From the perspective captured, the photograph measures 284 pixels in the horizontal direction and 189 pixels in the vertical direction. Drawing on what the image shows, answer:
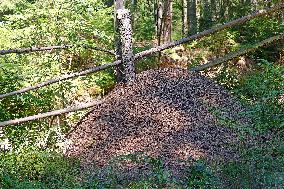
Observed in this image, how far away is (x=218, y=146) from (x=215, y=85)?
4.83ft

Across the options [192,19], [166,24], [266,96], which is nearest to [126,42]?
[266,96]

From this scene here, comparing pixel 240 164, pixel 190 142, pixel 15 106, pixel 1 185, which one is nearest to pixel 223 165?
pixel 240 164

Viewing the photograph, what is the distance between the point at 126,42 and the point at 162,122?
156 cm

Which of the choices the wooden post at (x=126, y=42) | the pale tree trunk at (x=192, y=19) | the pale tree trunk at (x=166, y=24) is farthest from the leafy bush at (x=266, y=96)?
the pale tree trunk at (x=192, y=19)

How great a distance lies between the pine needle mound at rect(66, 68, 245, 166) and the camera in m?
5.57

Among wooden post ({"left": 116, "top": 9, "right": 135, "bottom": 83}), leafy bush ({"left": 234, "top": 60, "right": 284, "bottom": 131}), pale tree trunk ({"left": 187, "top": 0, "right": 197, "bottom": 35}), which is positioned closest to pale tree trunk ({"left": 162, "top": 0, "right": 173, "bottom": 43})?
pale tree trunk ({"left": 187, "top": 0, "right": 197, "bottom": 35})

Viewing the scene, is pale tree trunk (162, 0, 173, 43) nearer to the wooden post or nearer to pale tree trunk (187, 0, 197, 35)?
pale tree trunk (187, 0, 197, 35)

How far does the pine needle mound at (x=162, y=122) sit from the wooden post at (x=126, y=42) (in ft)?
0.60

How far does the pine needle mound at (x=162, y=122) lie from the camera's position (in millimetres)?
5574

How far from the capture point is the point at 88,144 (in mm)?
6234

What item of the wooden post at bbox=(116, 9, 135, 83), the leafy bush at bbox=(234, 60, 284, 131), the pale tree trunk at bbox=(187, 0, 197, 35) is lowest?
Answer: the pale tree trunk at bbox=(187, 0, 197, 35)

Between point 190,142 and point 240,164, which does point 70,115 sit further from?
point 240,164

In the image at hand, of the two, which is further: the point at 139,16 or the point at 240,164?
the point at 139,16

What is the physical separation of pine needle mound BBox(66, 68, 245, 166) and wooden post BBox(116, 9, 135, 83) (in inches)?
7.2
